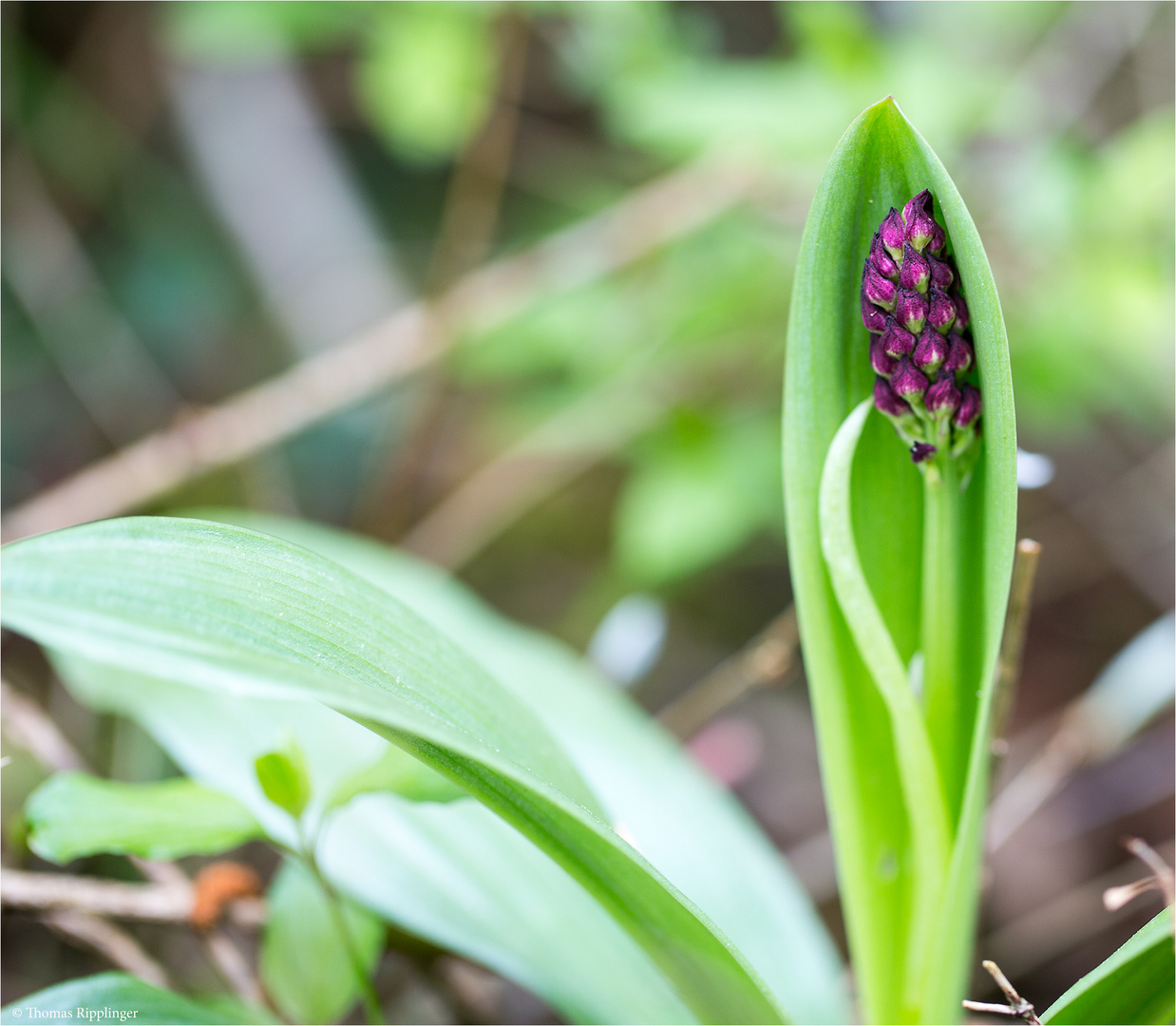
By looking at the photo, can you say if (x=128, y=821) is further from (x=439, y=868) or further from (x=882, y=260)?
(x=882, y=260)

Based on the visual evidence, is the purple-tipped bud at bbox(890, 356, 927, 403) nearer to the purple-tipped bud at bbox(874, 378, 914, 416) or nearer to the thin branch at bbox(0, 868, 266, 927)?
the purple-tipped bud at bbox(874, 378, 914, 416)

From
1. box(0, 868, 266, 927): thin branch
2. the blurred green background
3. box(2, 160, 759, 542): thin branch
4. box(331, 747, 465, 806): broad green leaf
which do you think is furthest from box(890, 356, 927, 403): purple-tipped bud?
box(2, 160, 759, 542): thin branch

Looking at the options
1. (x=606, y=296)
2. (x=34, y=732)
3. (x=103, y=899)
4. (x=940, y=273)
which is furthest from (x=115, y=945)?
(x=606, y=296)

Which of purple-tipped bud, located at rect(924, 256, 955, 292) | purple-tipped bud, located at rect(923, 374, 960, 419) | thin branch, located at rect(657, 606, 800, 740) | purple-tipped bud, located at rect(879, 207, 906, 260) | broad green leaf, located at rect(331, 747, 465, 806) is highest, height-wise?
thin branch, located at rect(657, 606, 800, 740)

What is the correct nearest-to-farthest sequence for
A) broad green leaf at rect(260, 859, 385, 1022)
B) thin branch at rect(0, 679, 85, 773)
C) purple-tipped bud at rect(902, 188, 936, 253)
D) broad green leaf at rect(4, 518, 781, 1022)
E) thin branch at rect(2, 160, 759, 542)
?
broad green leaf at rect(4, 518, 781, 1022) → purple-tipped bud at rect(902, 188, 936, 253) → broad green leaf at rect(260, 859, 385, 1022) → thin branch at rect(0, 679, 85, 773) → thin branch at rect(2, 160, 759, 542)

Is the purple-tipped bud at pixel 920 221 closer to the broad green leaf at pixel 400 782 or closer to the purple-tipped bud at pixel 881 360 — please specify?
the purple-tipped bud at pixel 881 360

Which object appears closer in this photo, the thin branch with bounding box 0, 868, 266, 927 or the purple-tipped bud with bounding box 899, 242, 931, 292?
the purple-tipped bud with bounding box 899, 242, 931, 292

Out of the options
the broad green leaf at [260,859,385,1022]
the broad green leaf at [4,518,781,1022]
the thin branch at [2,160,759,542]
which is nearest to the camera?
the broad green leaf at [4,518,781,1022]
